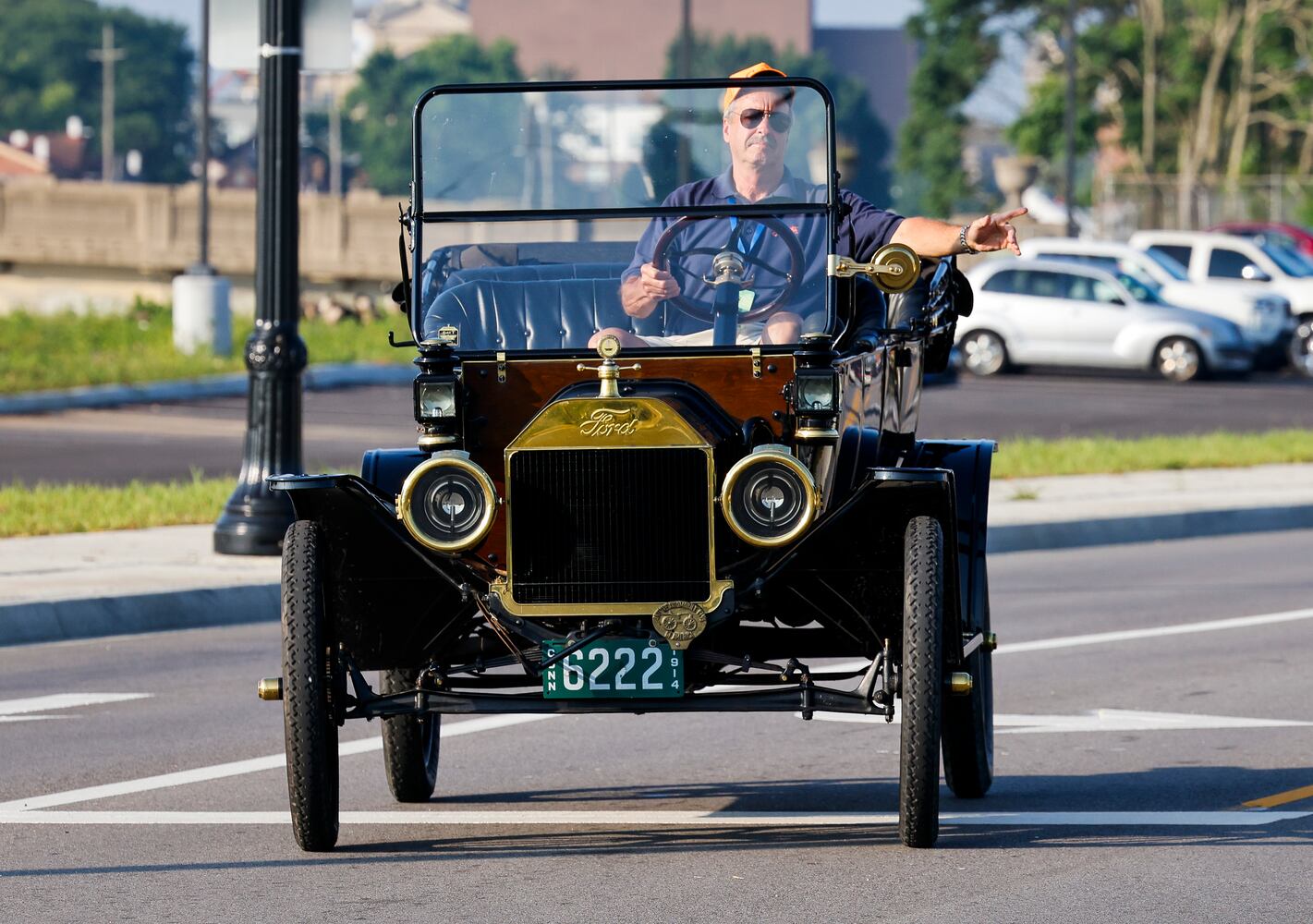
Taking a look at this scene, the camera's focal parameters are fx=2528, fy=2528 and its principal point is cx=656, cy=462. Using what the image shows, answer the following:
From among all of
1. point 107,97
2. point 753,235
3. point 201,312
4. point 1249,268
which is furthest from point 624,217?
point 107,97

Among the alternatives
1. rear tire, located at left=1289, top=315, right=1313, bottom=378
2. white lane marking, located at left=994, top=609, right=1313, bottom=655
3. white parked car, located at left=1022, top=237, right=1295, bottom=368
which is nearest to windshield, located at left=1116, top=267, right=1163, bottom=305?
white parked car, located at left=1022, top=237, right=1295, bottom=368

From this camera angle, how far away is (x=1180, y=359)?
32.2m

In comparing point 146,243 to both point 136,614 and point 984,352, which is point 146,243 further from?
point 136,614

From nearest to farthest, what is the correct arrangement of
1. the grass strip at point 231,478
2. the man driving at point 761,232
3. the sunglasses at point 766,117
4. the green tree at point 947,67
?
the man driving at point 761,232 < the sunglasses at point 766,117 < the grass strip at point 231,478 < the green tree at point 947,67

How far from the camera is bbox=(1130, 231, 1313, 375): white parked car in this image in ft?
112

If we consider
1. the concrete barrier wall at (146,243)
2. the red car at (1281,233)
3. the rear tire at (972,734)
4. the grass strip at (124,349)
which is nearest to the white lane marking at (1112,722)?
the rear tire at (972,734)

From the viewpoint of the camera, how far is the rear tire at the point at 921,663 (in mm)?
6621

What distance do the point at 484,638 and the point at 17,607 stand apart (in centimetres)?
541

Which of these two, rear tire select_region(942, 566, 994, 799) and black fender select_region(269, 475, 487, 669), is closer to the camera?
black fender select_region(269, 475, 487, 669)

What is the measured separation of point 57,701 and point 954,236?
439 cm

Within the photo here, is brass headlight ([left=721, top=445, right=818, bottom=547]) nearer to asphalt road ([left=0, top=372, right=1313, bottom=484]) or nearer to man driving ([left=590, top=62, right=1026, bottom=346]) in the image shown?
man driving ([left=590, top=62, right=1026, bottom=346])

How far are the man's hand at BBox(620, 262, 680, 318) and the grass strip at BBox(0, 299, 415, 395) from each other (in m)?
17.0

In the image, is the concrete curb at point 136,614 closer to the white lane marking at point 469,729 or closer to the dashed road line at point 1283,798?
the white lane marking at point 469,729

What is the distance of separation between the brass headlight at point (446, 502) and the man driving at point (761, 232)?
29.5 inches
